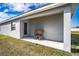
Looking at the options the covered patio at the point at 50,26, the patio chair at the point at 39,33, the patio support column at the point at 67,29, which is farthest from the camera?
the patio chair at the point at 39,33

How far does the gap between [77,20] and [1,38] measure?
3840 millimetres

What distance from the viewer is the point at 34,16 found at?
631 centimetres

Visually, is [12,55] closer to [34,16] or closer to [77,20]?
[34,16]

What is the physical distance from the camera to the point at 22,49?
236 inches

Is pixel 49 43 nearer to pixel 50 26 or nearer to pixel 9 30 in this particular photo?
pixel 50 26

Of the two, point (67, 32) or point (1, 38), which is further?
point (1, 38)

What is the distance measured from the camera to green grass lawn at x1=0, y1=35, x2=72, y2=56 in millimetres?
5816

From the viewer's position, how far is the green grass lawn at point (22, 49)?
5.82 m

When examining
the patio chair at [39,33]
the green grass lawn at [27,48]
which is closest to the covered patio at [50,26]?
the patio chair at [39,33]

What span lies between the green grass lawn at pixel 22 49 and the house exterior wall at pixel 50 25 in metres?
0.63

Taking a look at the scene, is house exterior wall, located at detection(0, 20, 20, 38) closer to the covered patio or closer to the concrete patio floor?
the covered patio

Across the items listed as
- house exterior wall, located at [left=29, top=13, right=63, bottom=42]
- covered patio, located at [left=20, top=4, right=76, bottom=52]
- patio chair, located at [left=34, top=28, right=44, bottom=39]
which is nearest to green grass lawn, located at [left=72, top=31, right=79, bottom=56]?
covered patio, located at [left=20, top=4, right=76, bottom=52]

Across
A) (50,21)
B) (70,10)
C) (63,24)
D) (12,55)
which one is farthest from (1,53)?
(70,10)

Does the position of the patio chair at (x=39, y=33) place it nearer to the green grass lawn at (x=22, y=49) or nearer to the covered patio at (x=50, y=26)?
the covered patio at (x=50, y=26)
